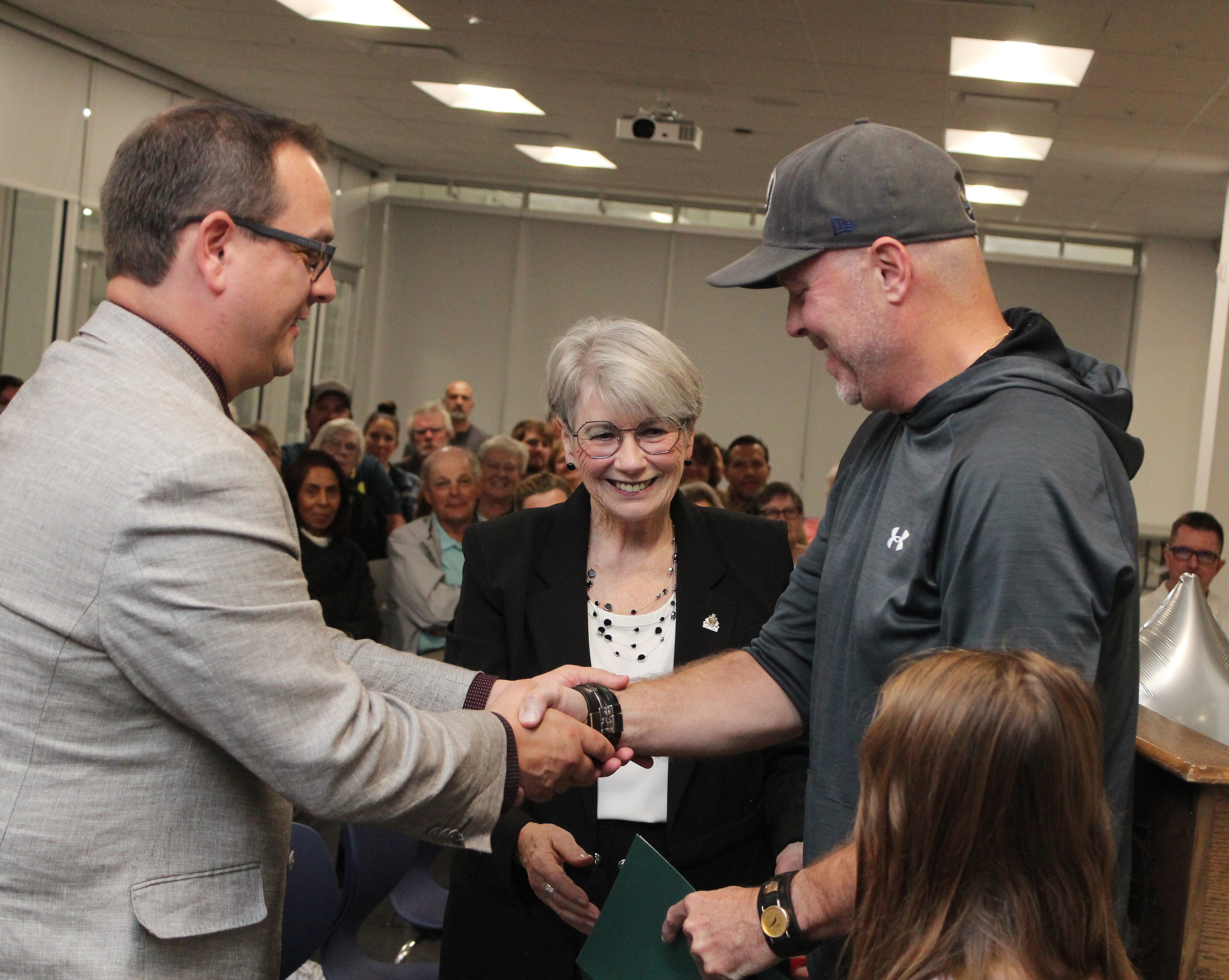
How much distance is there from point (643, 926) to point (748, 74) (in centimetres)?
713

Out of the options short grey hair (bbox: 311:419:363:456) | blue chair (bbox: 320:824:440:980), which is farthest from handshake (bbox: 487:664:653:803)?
short grey hair (bbox: 311:419:363:456)

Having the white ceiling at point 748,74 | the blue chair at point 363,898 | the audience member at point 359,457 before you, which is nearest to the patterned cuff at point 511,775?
the blue chair at point 363,898

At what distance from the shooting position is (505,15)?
7180 millimetres

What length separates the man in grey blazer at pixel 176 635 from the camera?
1.24 m

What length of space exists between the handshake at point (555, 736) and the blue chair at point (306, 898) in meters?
0.78

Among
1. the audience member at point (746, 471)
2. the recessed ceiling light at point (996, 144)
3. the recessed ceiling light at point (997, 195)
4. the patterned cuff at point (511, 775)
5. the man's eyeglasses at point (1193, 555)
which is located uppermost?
the recessed ceiling light at point (997, 195)

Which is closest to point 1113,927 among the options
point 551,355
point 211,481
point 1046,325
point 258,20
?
point 1046,325

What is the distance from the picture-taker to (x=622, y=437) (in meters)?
2.23

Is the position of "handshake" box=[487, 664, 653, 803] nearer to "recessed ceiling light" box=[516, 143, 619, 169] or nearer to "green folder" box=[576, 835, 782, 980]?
"green folder" box=[576, 835, 782, 980]

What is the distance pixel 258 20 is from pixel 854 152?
732cm

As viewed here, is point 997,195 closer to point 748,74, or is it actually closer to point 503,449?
point 748,74

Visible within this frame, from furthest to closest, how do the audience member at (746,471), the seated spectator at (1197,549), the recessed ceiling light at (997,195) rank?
the recessed ceiling light at (997,195)
the audience member at (746,471)
the seated spectator at (1197,549)

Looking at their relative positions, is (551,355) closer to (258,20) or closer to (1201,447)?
(258,20)

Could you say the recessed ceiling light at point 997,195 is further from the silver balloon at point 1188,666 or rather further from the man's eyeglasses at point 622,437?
the silver balloon at point 1188,666
